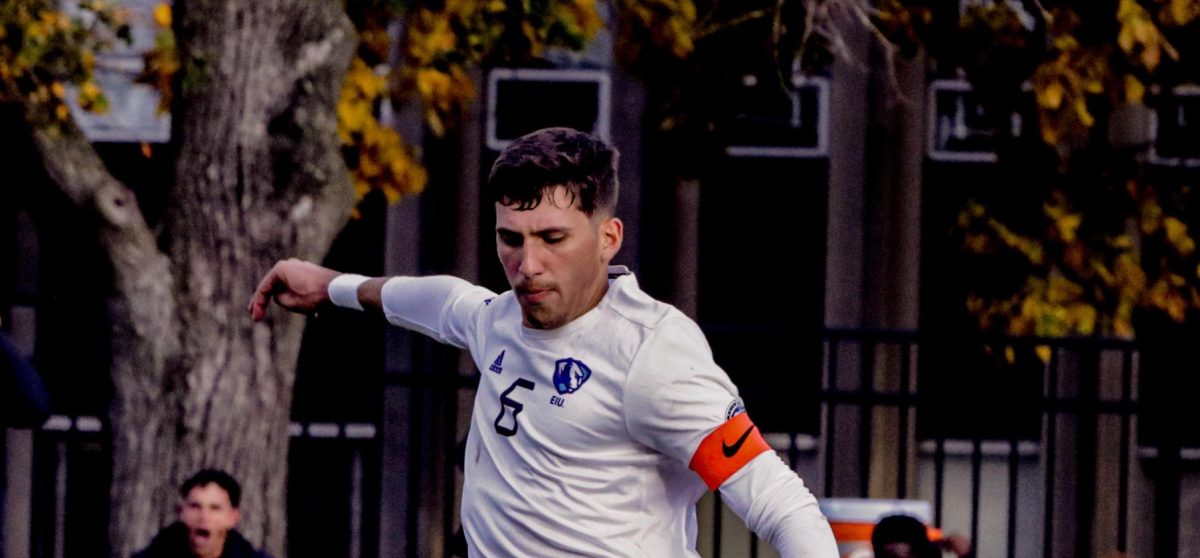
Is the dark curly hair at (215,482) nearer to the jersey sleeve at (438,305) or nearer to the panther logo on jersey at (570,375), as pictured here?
the jersey sleeve at (438,305)

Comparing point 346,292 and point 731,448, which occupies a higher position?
point 346,292

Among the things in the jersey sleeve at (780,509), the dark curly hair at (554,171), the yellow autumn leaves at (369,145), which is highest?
the yellow autumn leaves at (369,145)

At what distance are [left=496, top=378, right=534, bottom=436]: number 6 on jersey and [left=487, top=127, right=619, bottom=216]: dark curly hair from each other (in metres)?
0.36

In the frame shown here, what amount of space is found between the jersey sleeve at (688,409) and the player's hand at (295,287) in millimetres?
1059

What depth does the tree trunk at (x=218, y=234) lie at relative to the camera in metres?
8.30

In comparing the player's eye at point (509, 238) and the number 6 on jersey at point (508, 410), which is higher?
the player's eye at point (509, 238)

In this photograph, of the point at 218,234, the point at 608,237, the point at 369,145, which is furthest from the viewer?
the point at 369,145

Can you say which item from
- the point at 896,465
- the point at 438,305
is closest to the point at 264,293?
the point at 438,305

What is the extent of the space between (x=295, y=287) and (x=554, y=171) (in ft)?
3.32

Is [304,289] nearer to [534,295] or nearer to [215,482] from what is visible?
[534,295]

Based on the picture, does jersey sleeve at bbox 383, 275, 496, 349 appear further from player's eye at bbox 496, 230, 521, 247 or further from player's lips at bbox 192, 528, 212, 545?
player's lips at bbox 192, 528, 212, 545

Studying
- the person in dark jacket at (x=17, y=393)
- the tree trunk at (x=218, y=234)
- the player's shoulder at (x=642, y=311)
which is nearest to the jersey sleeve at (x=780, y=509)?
the player's shoulder at (x=642, y=311)

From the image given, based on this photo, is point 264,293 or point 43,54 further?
point 43,54

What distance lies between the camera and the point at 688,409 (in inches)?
150
